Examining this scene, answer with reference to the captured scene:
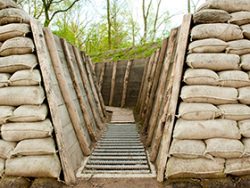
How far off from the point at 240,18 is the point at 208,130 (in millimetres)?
1345

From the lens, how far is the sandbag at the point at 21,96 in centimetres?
237

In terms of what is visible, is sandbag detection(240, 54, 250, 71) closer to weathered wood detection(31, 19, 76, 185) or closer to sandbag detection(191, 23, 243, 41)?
sandbag detection(191, 23, 243, 41)

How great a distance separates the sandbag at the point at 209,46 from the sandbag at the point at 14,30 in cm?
189

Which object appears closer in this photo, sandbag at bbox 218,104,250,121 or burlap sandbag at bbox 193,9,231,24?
sandbag at bbox 218,104,250,121

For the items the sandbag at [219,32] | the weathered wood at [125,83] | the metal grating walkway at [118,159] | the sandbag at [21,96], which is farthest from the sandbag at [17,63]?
the weathered wood at [125,83]

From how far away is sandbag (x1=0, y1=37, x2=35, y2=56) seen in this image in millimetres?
2510

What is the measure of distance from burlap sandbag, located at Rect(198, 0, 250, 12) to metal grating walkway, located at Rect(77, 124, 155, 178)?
2.07 m

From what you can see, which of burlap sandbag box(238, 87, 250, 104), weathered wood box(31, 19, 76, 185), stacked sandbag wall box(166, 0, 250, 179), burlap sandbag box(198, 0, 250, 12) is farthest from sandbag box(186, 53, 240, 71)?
weathered wood box(31, 19, 76, 185)

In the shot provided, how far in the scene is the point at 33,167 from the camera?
7.36ft

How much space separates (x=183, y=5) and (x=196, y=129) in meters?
15.0

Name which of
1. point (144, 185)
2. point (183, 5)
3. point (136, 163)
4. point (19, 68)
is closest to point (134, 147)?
point (136, 163)

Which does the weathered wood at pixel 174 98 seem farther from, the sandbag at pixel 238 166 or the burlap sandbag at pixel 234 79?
the sandbag at pixel 238 166

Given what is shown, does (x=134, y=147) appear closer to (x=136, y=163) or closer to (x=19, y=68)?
(x=136, y=163)

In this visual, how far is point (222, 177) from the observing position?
2314mm
